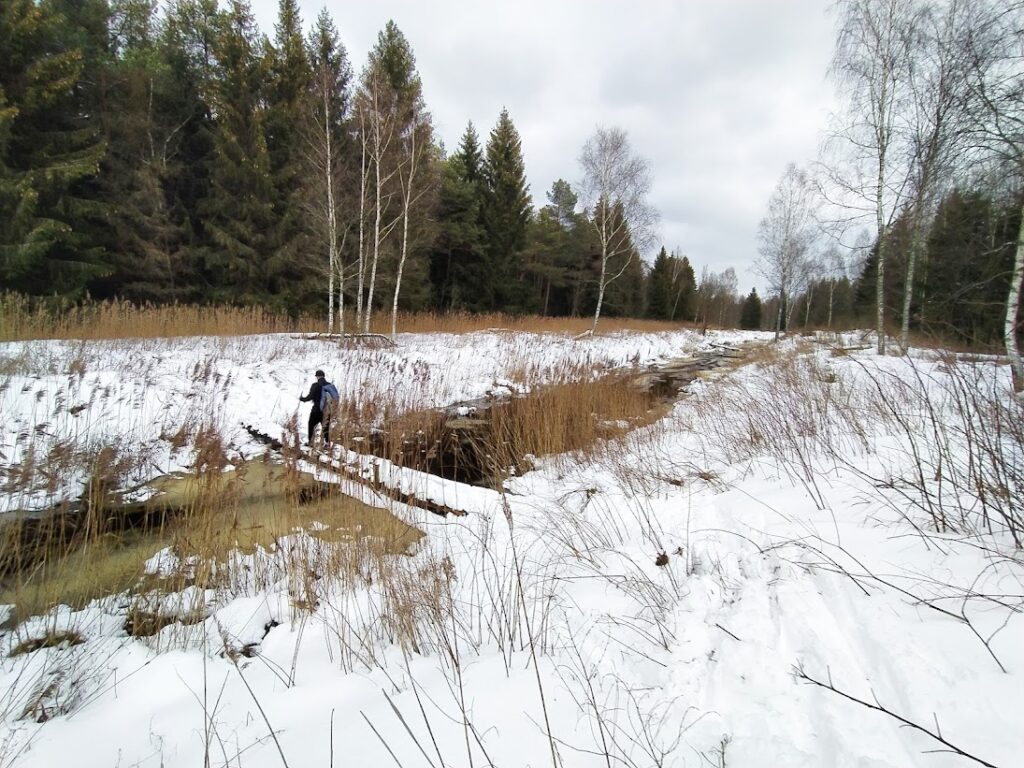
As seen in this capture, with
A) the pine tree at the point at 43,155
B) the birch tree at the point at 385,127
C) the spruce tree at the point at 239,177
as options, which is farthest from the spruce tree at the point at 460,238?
the pine tree at the point at 43,155

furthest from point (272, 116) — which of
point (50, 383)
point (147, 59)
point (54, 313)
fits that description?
point (50, 383)

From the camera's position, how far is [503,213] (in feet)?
72.5

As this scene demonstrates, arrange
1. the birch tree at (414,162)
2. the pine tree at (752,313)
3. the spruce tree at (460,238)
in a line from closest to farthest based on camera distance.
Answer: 1. the birch tree at (414,162)
2. the spruce tree at (460,238)
3. the pine tree at (752,313)

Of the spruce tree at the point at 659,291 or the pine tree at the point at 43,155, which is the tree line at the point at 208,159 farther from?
the spruce tree at the point at 659,291

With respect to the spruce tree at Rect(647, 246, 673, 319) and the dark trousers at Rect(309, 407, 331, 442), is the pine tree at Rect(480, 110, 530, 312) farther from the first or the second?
the spruce tree at Rect(647, 246, 673, 319)

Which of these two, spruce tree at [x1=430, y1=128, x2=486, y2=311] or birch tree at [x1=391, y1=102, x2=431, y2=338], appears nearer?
birch tree at [x1=391, y1=102, x2=431, y2=338]

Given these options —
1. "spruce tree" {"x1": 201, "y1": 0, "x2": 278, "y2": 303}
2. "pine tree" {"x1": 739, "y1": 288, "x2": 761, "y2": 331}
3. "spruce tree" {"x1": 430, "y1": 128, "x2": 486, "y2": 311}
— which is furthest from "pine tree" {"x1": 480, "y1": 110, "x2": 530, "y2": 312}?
"pine tree" {"x1": 739, "y1": 288, "x2": 761, "y2": 331}

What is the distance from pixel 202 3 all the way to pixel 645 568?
72.3 feet

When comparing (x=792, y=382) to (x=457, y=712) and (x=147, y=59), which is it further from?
(x=147, y=59)

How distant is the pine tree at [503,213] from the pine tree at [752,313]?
4409 centimetres

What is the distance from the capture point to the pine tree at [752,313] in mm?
53969

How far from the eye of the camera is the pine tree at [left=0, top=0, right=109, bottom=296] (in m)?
9.61

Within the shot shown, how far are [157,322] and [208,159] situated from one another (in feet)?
29.9

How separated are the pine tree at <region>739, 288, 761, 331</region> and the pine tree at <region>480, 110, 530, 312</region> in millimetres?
44091
